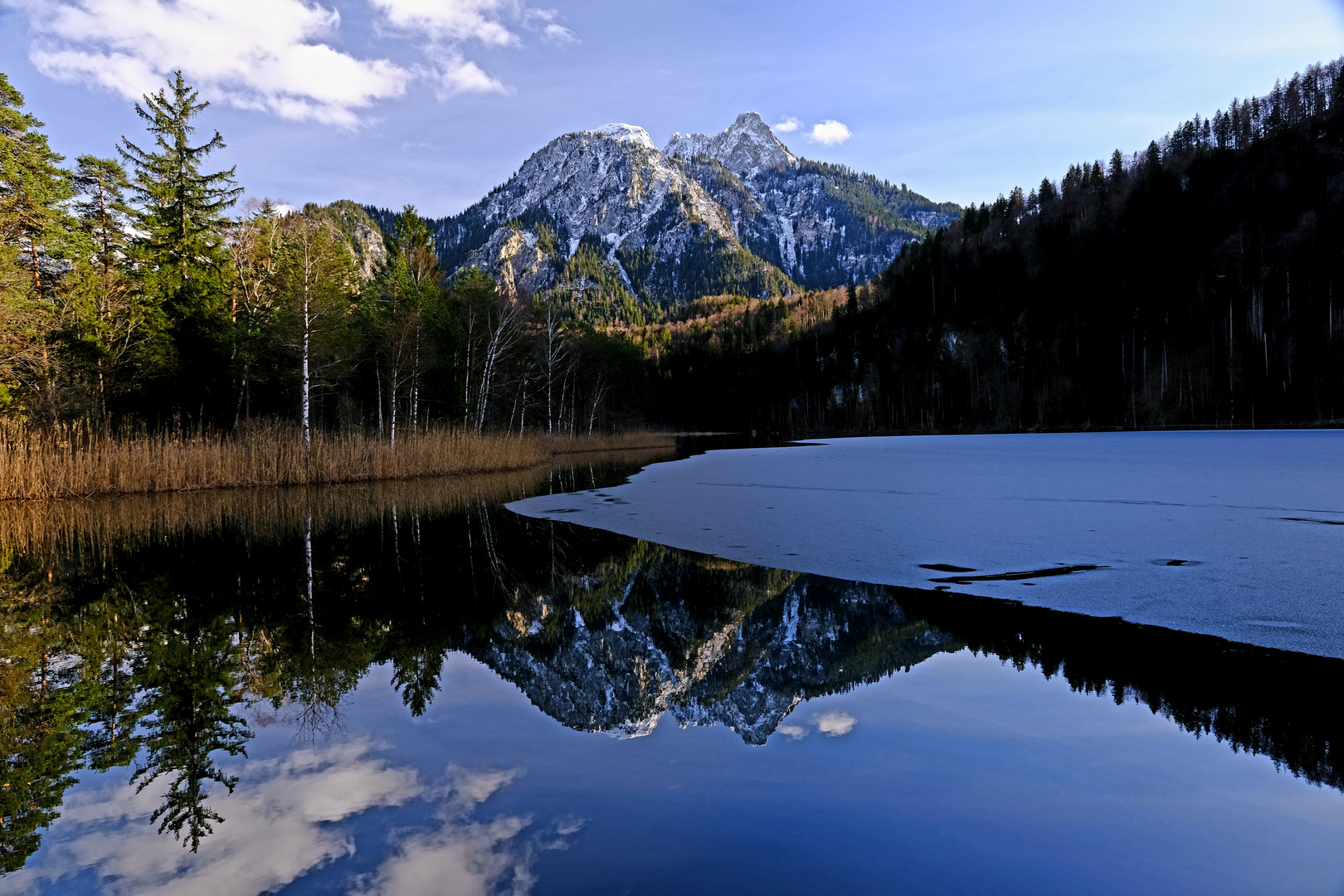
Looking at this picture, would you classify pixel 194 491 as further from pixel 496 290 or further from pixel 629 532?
pixel 496 290

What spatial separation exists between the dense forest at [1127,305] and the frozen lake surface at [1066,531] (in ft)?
177

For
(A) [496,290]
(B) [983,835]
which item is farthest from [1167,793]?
(A) [496,290]

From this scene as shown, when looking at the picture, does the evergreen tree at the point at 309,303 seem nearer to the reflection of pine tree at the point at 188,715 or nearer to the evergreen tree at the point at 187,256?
the evergreen tree at the point at 187,256

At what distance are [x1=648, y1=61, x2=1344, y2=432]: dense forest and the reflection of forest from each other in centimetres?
6591

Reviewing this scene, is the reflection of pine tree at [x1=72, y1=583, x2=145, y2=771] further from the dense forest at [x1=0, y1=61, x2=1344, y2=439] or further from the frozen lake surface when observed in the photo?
the dense forest at [x1=0, y1=61, x2=1344, y2=439]

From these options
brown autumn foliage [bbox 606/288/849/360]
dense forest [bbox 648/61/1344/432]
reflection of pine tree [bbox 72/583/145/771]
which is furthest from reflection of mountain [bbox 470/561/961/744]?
brown autumn foliage [bbox 606/288/849/360]

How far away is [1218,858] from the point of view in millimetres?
2209

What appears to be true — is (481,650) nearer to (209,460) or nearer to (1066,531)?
(1066,531)

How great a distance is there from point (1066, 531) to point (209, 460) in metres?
18.4

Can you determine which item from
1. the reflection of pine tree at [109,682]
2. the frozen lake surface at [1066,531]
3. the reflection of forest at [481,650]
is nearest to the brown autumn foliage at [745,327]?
the frozen lake surface at [1066,531]

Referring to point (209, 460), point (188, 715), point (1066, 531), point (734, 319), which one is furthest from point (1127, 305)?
point (188, 715)

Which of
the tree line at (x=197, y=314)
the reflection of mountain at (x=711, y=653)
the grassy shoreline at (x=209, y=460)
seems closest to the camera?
the reflection of mountain at (x=711, y=653)

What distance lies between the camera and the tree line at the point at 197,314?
61.9 feet

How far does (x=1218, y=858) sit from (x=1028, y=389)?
261 feet
